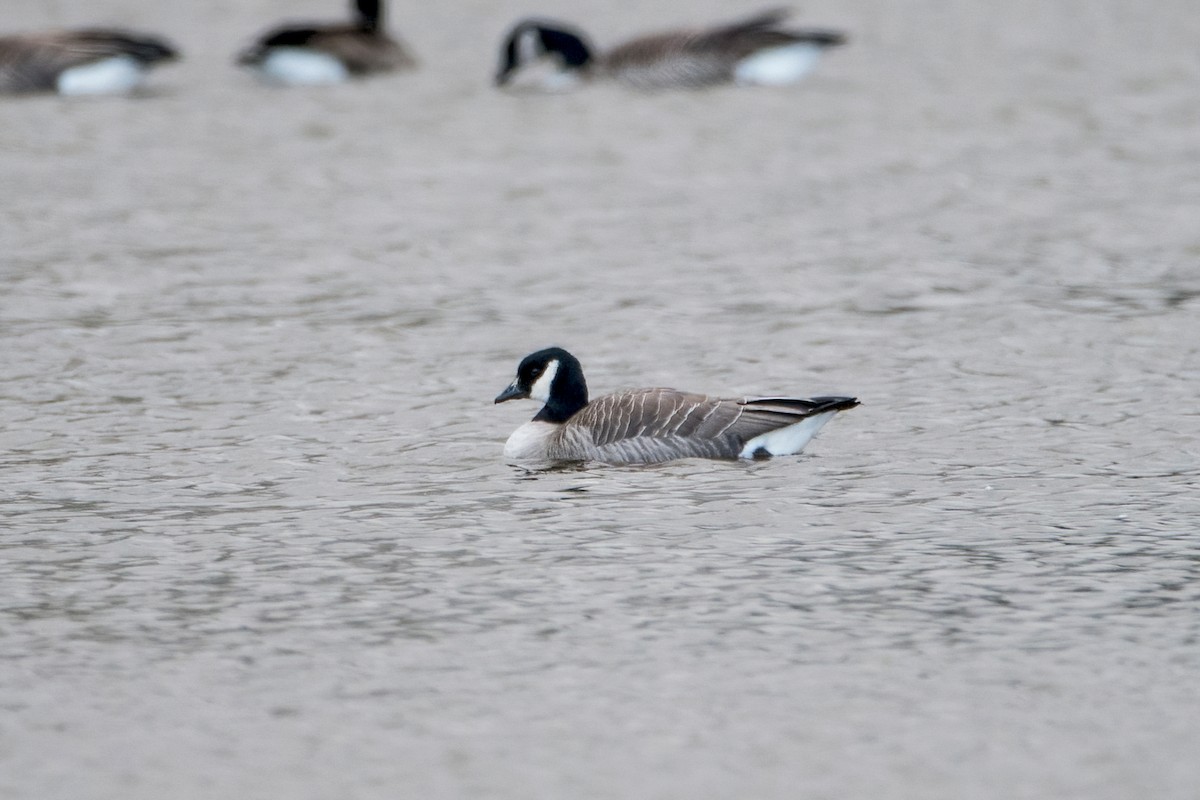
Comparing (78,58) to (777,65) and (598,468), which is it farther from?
(598,468)

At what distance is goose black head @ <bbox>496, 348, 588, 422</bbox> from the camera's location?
36.1ft

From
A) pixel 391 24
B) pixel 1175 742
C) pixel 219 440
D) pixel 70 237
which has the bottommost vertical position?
pixel 1175 742

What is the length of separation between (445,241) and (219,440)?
6092 mm

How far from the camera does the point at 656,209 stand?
59.1ft

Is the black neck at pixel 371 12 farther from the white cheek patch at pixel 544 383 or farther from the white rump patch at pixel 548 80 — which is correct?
the white cheek patch at pixel 544 383

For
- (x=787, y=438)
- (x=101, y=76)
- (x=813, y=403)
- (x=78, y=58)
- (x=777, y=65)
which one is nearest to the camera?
(x=813, y=403)

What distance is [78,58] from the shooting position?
23000 millimetres

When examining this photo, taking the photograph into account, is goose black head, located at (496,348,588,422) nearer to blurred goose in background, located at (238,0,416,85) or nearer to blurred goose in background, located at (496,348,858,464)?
blurred goose in background, located at (496,348,858,464)

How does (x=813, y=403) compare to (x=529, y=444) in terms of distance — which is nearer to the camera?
(x=813, y=403)

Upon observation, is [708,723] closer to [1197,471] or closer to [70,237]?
[1197,471]

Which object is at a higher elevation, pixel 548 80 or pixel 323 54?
pixel 323 54

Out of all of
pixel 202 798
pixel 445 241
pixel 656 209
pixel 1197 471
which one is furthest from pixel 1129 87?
pixel 202 798

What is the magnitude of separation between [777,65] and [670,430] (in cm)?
1420

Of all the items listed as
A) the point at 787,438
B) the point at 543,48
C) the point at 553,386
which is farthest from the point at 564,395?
the point at 543,48
